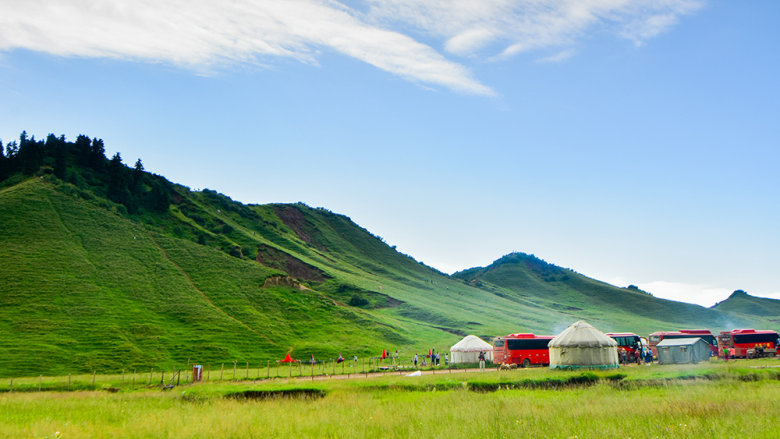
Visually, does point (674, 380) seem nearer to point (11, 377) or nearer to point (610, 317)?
point (11, 377)

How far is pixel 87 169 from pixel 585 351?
121m

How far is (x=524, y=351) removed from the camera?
52.3m

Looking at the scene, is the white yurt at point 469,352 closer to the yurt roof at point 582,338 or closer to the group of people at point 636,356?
Answer: the yurt roof at point 582,338

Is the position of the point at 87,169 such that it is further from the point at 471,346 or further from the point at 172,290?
the point at 471,346

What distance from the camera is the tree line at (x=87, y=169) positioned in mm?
110812

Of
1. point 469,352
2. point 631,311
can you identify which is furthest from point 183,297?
point 631,311

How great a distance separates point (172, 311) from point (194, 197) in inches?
3342

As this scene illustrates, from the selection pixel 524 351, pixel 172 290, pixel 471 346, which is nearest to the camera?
pixel 524 351

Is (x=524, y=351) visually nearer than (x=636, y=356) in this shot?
A: Yes

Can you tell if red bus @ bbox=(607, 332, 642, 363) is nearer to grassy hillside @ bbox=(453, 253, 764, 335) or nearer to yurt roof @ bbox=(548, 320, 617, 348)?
yurt roof @ bbox=(548, 320, 617, 348)

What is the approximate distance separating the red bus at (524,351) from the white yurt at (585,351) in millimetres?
7438

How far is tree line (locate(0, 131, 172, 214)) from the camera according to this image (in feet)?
364

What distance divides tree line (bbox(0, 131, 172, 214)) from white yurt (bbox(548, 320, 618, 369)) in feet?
324

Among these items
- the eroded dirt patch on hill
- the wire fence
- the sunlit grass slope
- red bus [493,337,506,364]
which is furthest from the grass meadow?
the eroded dirt patch on hill
